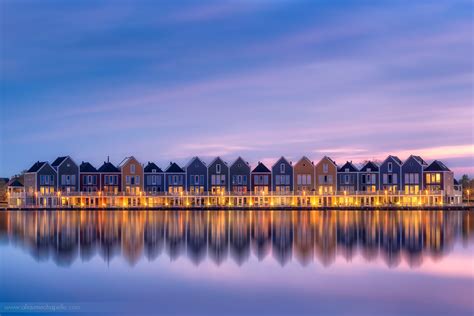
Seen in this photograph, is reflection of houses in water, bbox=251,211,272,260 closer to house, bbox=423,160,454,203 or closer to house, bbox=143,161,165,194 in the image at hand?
house, bbox=143,161,165,194

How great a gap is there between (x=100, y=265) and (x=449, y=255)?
17.3 meters

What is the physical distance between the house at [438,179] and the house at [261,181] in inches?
789

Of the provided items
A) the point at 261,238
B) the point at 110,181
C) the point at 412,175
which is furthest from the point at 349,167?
the point at 261,238

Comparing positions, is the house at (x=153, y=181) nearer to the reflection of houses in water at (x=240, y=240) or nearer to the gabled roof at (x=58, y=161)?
the gabled roof at (x=58, y=161)

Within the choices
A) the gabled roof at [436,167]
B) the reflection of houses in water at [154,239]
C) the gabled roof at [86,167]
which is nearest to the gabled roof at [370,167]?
the gabled roof at [436,167]

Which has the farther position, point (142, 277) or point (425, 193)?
point (425, 193)

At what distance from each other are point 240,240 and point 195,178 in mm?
47919

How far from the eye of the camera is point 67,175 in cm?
8681

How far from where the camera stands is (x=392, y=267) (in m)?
29.6

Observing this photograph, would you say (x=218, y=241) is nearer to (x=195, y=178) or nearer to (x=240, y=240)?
(x=240, y=240)

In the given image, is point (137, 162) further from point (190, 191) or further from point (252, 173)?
point (252, 173)

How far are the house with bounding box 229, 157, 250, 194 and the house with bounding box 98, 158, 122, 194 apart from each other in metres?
14.6

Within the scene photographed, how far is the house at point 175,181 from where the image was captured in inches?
3477

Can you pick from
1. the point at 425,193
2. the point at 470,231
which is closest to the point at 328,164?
the point at 425,193
